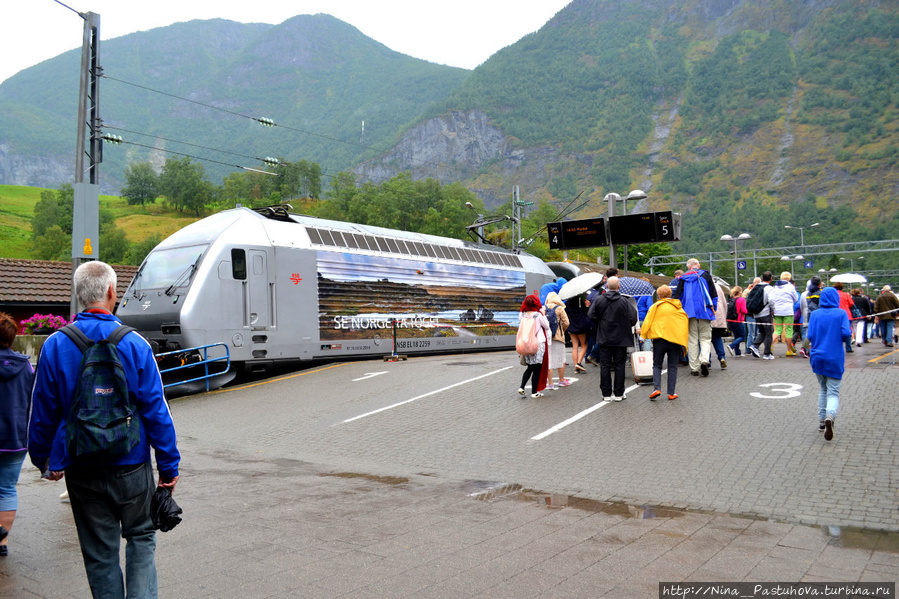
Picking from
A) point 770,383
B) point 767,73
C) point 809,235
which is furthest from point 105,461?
point 767,73

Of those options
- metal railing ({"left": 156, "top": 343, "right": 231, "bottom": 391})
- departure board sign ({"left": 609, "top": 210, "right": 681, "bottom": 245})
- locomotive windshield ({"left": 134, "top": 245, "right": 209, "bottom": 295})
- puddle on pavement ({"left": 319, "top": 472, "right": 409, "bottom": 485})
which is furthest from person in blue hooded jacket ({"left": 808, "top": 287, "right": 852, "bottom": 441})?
locomotive windshield ({"left": 134, "top": 245, "right": 209, "bottom": 295})

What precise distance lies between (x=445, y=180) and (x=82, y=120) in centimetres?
17102

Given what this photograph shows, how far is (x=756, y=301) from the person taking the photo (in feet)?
52.0

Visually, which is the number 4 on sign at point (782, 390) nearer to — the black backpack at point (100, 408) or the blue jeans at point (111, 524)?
the blue jeans at point (111, 524)

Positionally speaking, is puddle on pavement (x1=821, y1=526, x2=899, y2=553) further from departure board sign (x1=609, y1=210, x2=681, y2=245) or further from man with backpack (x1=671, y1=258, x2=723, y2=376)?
departure board sign (x1=609, y1=210, x2=681, y2=245)

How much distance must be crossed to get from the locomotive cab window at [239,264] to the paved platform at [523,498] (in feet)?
13.7

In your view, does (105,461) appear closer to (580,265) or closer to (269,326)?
(269,326)

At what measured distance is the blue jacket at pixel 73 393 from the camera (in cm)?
363

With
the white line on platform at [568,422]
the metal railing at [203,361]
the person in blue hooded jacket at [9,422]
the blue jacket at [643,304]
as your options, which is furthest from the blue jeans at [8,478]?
the blue jacket at [643,304]

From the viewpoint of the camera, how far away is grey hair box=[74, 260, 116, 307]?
3.74 meters

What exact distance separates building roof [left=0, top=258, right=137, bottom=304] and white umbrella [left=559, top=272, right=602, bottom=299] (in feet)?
46.8

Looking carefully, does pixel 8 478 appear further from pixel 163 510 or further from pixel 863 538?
pixel 863 538

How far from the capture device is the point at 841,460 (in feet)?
25.0

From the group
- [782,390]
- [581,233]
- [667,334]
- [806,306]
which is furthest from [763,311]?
[581,233]
